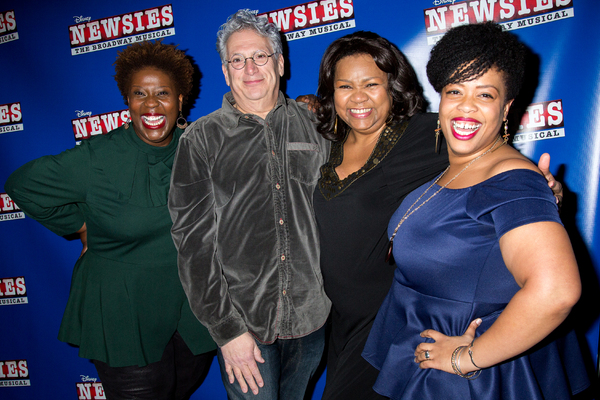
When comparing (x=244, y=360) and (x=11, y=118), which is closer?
(x=244, y=360)

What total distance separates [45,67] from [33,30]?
29cm

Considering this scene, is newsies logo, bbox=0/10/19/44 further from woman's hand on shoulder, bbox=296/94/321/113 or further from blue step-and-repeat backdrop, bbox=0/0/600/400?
woman's hand on shoulder, bbox=296/94/321/113

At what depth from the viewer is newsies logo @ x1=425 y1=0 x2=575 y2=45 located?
7.08 feet

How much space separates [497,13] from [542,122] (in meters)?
0.68

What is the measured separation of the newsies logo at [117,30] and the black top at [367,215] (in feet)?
5.93

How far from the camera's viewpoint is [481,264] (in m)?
1.12

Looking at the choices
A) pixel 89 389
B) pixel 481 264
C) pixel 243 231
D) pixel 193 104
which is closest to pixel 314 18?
pixel 193 104

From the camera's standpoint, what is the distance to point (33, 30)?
112 inches

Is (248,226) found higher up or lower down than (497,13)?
lower down

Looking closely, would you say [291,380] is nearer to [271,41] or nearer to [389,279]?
[389,279]

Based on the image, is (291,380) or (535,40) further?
(535,40)

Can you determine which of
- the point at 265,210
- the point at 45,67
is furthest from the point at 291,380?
the point at 45,67

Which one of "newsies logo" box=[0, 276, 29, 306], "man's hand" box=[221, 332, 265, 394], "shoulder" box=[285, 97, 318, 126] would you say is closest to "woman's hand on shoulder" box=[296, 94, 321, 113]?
"shoulder" box=[285, 97, 318, 126]

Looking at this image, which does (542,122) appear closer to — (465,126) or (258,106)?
(465,126)
